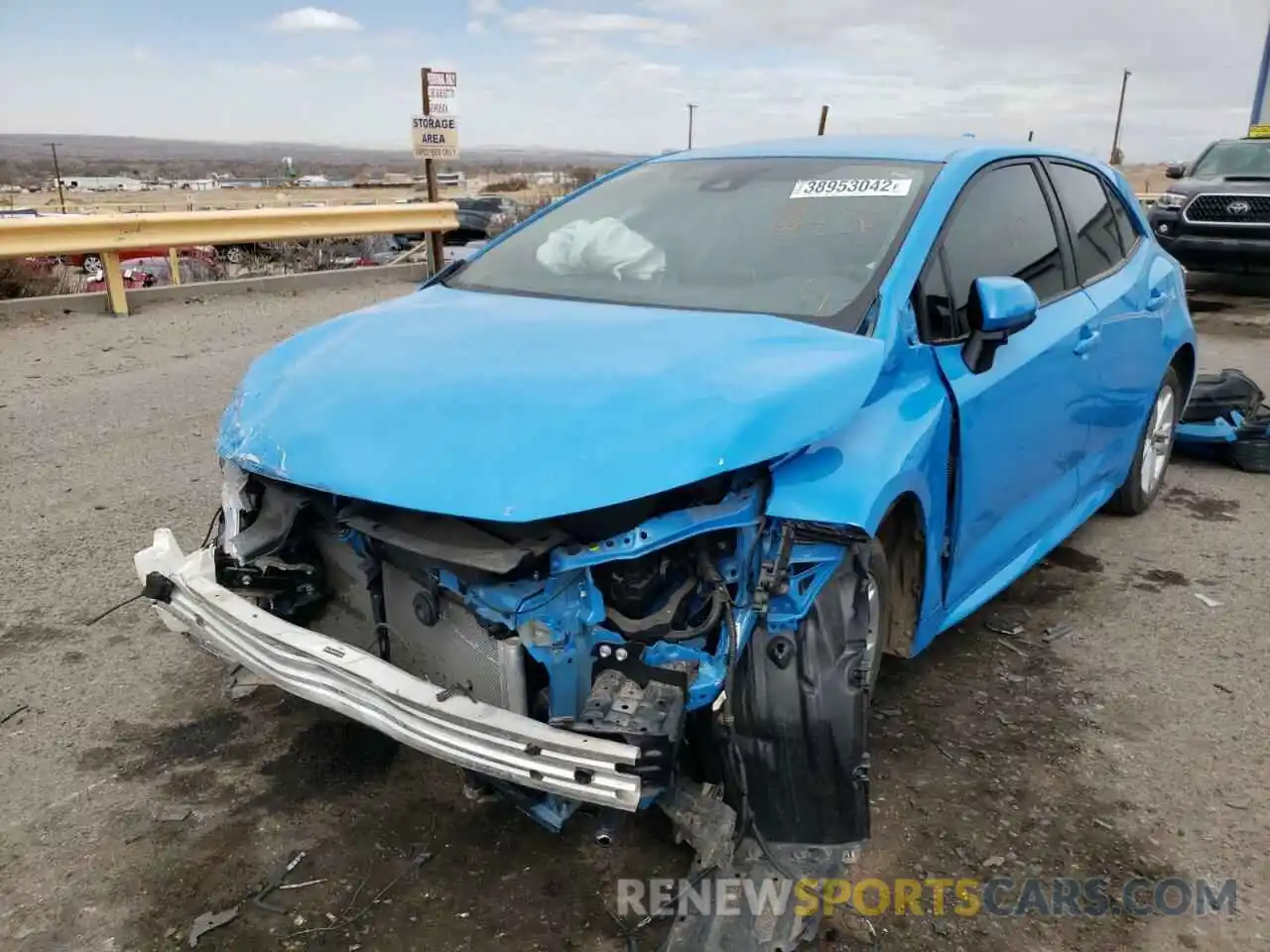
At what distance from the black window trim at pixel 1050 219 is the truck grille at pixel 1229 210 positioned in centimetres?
996

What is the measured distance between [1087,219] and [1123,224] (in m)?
0.57

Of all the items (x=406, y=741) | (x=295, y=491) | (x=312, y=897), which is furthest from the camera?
(x=295, y=491)

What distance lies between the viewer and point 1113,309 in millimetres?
4172

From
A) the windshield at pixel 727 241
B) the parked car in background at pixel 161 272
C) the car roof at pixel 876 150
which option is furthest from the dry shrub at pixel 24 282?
the car roof at pixel 876 150

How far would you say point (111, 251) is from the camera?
950 centimetres

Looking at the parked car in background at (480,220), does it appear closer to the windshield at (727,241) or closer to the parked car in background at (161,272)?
the parked car in background at (161,272)

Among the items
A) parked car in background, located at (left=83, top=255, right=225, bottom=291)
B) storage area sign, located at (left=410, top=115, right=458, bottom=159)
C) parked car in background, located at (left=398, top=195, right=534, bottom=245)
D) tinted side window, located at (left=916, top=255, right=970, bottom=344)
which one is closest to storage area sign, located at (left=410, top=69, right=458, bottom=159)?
storage area sign, located at (left=410, top=115, right=458, bottom=159)

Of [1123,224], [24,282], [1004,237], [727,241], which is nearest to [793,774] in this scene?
[727,241]

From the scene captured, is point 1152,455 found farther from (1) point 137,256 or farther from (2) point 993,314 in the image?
(1) point 137,256

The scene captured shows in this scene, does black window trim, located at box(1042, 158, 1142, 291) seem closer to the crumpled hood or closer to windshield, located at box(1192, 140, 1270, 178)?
the crumpled hood

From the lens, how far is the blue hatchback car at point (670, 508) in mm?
2312

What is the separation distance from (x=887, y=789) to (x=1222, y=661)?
63.2 inches

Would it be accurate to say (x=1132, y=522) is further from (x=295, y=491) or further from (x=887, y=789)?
(x=295, y=491)

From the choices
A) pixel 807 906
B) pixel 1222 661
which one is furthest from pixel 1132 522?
pixel 807 906
